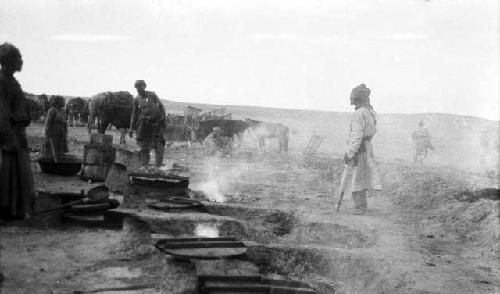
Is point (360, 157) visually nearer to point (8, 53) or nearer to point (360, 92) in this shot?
point (360, 92)

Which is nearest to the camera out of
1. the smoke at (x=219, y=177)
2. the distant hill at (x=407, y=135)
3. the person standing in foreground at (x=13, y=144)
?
the person standing in foreground at (x=13, y=144)

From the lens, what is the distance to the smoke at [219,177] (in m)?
8.95

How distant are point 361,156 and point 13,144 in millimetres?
4984

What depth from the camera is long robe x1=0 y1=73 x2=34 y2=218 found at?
421cm

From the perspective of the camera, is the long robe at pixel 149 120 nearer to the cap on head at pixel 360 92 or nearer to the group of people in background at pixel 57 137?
the group of people in background at pixel 57 137

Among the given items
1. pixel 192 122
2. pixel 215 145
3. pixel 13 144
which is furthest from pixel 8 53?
pixel 192 122

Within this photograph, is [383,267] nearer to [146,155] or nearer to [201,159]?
[146,155]

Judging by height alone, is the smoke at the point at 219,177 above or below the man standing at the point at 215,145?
below

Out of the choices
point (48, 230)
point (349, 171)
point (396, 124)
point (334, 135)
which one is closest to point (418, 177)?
point (349, 171)

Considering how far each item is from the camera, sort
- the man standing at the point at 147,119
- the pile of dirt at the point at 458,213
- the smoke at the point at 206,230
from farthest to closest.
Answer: the man standing at the point at 147,119 → the pile of dirt at the point at 458,213 → the smoke at the point at 206,230

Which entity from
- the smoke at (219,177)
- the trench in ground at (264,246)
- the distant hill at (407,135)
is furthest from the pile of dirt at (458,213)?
the distant hill at (407,135)

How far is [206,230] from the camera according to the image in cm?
559

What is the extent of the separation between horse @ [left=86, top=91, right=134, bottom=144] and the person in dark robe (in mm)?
8239

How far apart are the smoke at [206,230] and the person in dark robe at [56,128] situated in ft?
15.9
